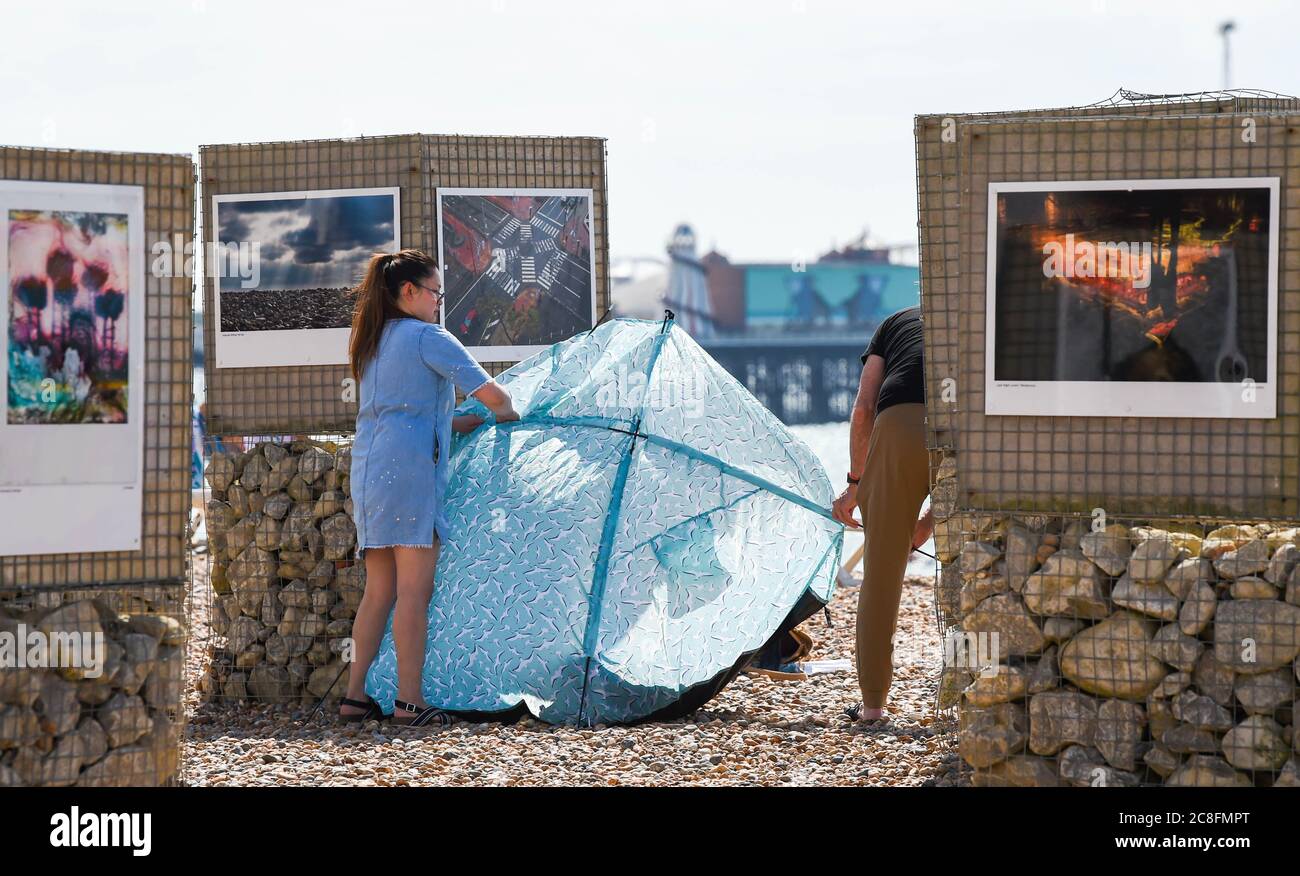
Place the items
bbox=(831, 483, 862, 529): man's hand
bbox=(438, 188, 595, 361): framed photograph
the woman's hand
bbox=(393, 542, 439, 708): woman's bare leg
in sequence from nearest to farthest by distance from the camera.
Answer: bbox=(393, 542, 439, 708): woman's bare leg < bbox=(831, 483, 862, 529): man's hand < the woman's hand < bbox=(438, 188, 595, 361): framed photograph

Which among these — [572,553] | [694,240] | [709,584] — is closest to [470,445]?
[572,553]

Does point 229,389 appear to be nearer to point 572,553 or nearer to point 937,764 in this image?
point 572,553

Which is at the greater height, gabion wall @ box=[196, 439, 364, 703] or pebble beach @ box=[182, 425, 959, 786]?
gabion wall @ box=[196, 439, 364, 703]

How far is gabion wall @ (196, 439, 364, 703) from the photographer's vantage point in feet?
22.2

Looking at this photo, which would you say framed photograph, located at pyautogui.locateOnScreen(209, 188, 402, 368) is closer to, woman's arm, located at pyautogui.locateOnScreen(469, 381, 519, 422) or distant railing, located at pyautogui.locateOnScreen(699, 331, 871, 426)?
woman's arm, located at pyautogui.locateOnScreen(469, 381, 519, 422)

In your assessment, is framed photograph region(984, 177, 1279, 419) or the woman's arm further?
the woman's arm

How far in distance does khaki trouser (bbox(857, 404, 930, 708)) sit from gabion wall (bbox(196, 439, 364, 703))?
2298mm

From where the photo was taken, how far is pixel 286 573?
688cm

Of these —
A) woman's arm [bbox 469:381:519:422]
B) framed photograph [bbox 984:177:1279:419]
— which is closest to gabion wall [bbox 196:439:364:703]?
woman's arm [bbox 469:381:519:422]

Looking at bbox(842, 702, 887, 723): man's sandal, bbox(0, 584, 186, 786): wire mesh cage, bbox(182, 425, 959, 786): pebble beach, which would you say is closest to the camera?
bbox(0, 584, 186, 786): wire mesh cage

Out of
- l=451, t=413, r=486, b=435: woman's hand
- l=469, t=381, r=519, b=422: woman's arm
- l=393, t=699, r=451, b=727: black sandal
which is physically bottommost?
l=393, t=699, r=451, b=727: black sandal

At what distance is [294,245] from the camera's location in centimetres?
684

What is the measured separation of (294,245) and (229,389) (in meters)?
0.72

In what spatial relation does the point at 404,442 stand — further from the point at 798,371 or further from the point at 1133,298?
the point at 798,371
